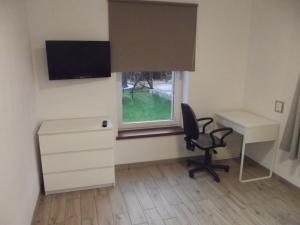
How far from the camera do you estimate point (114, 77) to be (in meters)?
3.20

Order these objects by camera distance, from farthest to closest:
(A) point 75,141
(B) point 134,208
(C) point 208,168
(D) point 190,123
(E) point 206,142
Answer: (C) point 208,168 < (E) point 206,142 < (D) point 190,123 < (A) point 75,141 < (B) point 134,208

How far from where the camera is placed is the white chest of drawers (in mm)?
2771

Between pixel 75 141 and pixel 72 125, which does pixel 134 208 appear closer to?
pixel 75 141

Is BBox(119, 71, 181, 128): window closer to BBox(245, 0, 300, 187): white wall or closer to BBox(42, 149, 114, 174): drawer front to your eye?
BBox(42, 149, 114, 174): drawer front

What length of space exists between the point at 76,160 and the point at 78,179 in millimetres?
234

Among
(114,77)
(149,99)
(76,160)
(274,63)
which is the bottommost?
(76,160)

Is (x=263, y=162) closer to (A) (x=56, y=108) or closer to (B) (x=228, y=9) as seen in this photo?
(B) (x=228, y=9)

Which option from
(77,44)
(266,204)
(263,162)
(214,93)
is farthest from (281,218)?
(77,44)

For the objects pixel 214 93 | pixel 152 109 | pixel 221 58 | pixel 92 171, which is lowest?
pixel 92 171

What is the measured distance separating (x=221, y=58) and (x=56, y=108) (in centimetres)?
220

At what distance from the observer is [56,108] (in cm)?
311

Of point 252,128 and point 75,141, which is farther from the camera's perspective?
point 252,128

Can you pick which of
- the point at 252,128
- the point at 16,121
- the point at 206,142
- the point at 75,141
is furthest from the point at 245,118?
the point at 16,121

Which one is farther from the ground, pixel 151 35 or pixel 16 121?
pixel 151 35
